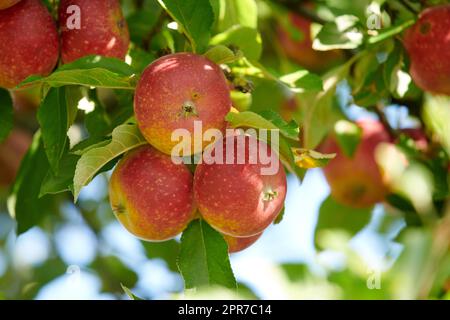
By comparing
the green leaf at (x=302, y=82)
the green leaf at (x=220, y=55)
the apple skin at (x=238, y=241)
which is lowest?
the apple skin at (x=238, y=241)

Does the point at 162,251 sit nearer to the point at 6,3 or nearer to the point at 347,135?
the point at 347,135

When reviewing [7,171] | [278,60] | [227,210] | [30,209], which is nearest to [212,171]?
[227,210]

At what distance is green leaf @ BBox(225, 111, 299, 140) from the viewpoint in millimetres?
1564

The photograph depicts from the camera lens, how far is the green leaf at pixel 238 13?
2031 millimetres

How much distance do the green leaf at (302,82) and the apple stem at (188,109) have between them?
336 mm

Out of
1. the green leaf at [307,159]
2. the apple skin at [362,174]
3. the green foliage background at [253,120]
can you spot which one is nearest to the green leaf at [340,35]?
the green foliage background at [253,120]

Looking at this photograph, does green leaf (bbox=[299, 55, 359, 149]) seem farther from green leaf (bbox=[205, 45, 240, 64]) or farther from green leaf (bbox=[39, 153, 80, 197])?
green leaf (bbox=[39, 153, 80, 197])

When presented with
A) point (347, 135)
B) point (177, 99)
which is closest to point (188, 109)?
point (177, 99)

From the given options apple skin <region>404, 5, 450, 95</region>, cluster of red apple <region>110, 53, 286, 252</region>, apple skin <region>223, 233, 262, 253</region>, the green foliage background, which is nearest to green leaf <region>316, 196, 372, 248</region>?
the green foliage background

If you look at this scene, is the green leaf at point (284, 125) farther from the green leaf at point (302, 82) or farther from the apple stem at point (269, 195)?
the green leaf at point (302, 82)

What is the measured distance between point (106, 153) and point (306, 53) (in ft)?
5.02

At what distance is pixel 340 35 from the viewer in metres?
2.05

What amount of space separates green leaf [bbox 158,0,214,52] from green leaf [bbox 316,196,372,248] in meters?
1.09
